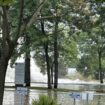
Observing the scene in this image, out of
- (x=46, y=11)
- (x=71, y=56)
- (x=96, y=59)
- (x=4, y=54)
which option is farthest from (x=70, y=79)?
(x=4, y=54)

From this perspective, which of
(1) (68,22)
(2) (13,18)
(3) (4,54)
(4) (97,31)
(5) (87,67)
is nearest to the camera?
(3) (4,54)

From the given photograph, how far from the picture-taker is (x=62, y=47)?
47.7m

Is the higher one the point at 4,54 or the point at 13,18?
the point at 13,18

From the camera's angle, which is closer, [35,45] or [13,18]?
[13,18]

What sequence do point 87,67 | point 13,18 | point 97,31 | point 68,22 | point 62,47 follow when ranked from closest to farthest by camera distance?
point 13,18
point 68,22
point 62,47
point 97,31
point 87,67

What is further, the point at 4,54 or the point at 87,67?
the point at 87,67

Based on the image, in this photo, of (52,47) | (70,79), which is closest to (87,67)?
(70,79)

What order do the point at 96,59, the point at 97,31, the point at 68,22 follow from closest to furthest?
the point at 68,22 → the point at 97,31 → the point at 96,59

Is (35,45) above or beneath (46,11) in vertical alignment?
beneath

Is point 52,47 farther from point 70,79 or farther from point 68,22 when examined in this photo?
point 70,79

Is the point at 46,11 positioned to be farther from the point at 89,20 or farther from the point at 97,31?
the point at 97,31

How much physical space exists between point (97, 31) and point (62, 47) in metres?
6.66

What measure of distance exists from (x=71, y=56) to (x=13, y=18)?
16086 millimetres

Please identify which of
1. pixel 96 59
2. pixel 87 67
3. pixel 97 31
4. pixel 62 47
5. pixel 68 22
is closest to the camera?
pixel 68 22
